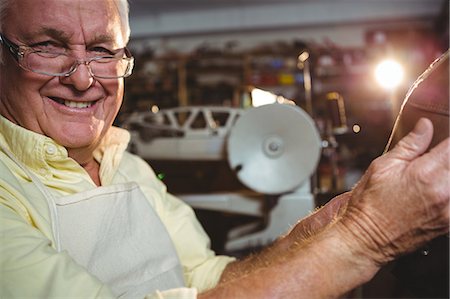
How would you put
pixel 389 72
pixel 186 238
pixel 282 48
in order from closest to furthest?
pixel 186 238
pixel 389 72
pixel 282 48

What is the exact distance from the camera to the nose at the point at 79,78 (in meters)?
1.00

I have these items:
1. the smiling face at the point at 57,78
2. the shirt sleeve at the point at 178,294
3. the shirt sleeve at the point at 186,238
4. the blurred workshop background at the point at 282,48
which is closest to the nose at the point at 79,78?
the smiling face at the point at 57,78

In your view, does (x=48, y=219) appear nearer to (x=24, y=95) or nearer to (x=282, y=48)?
(x=24, y=95)

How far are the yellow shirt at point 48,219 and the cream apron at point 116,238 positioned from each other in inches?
1.5

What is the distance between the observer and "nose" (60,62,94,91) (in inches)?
39.5

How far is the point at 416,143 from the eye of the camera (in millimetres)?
716

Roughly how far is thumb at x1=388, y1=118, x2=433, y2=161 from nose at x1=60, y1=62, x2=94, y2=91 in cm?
67

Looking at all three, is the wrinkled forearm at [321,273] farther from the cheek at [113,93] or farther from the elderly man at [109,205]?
the cheek at [113,93]

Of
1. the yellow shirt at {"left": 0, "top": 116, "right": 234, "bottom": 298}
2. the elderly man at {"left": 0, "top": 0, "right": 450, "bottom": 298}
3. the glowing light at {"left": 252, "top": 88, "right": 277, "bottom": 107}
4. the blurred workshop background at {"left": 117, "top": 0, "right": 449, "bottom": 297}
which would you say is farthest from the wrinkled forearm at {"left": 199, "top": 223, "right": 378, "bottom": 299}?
the blurred workshop background at {"left": 117, "top": 0, "right": 449, "bottom": 297}

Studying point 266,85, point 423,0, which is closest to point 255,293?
point 266,85

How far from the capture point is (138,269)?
1009mm

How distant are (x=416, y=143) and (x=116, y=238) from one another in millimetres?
654

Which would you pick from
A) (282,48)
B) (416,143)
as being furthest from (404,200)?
(282,48)

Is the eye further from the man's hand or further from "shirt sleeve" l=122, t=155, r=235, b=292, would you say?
the man's hand
